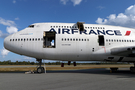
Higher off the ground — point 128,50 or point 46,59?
point 128,50

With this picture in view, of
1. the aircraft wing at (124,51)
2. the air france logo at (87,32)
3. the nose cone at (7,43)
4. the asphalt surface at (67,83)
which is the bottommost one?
the asphalt surface at (67,83)

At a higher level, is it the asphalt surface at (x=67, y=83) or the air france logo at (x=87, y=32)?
the air france logo at (x=87, y=32)

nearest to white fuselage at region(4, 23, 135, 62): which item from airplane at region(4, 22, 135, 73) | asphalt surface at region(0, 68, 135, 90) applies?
airplane at region(4, 22, 135, 73)

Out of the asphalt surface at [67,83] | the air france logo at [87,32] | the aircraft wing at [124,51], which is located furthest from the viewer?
the air france logo at [87,32]

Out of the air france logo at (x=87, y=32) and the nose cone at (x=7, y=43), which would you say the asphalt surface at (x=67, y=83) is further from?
the air france logo at (x=87, y=32)

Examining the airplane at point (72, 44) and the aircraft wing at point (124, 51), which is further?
the airplane at point (72, 44)

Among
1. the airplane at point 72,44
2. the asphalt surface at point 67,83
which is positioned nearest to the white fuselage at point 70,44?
the airplane at point 72,44

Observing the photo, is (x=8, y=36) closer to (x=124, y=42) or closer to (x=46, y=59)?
(x=46, y=59)

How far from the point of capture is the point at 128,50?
15.9m

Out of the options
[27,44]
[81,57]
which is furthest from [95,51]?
[27,44]

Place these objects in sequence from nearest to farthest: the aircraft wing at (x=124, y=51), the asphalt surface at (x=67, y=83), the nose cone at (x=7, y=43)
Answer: the asphalt surface at (x=67, y=83) → the aircraft wing at (x=124, y=51) → the nose cone at (x=7, y=43)

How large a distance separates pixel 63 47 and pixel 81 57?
3.32 metres

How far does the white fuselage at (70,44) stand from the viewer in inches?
651

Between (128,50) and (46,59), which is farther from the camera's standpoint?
(46,59)
